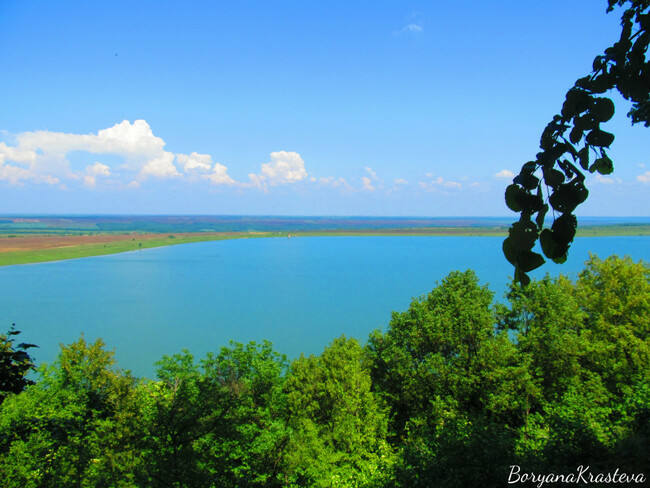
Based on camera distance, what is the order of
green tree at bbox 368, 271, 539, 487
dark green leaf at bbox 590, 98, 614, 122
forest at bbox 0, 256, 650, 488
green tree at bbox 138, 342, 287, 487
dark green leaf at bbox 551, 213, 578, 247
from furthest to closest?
green tree at bbox 368, 271, 539, 487 < green tree at bbox 138, 342, 287, 487 < forest at bbox 0, 256, 650, 488 < dark green leaf at bbox 590, 98, 614, 122 < dark green leaf at bbox 551, 213, 578, 247

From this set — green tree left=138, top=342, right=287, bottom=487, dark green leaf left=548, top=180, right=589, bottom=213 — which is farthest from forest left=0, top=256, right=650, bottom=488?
dark green leaf left=548, top=180, right=589, bottom=213

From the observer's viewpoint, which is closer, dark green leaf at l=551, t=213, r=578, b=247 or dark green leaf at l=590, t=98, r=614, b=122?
dark green leaf at l=551, t=213, r=578, b=247

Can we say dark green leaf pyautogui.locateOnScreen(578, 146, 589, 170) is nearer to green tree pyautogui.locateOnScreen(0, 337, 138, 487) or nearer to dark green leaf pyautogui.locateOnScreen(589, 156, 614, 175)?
dark green leaf pyautogui.locateOnScreen(589, 156, 614, 175)

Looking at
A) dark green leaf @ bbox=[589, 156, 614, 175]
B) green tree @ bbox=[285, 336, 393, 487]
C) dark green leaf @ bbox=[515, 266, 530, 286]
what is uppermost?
dark green leaf @ bbox=[589, 156, 614, 175]

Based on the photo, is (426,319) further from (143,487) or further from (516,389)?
(143,487)

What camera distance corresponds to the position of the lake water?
2278cm

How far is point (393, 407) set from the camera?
12.1m

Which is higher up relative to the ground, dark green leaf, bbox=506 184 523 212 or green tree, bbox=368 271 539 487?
dark green leaf, bbox=506 184 523 212

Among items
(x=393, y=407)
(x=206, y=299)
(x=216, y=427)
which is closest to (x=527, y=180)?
(x=216, y=427)

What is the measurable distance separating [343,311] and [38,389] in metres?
19.9

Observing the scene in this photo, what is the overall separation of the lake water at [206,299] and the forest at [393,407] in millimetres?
8856

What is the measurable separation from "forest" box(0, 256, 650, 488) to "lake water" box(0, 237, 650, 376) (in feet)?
29.1

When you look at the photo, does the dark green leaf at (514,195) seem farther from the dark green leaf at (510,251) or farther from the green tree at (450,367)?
the green tree at (450,367)

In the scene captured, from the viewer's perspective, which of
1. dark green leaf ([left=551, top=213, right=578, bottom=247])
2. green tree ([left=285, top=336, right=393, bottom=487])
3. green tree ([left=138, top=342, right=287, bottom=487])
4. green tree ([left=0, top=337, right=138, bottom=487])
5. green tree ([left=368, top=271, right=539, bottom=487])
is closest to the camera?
dark green leaf ([left=551, top=213, right=578, bottom=247])
